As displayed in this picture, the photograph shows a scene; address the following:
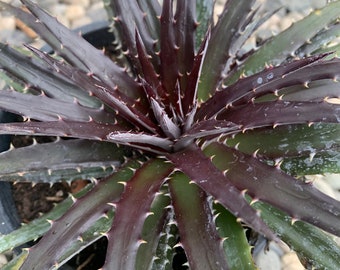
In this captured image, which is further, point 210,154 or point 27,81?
point 27,81

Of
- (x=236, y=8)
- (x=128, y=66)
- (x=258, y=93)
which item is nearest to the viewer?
(x=258, y=93)

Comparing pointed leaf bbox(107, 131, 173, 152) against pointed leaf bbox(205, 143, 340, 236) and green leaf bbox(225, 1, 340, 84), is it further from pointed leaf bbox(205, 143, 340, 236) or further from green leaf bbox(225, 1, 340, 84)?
green leaf bbox(225, 1, 340, 84)

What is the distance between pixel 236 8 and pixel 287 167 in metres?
0.32

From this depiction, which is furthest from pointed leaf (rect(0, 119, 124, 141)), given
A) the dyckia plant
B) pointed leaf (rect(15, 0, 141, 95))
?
pointed leaf (rect(15, 0, 141, 95))

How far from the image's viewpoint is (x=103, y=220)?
89cm

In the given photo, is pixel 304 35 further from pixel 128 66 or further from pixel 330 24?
pixel 128 66

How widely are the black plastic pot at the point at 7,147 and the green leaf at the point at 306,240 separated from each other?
444 millimetres

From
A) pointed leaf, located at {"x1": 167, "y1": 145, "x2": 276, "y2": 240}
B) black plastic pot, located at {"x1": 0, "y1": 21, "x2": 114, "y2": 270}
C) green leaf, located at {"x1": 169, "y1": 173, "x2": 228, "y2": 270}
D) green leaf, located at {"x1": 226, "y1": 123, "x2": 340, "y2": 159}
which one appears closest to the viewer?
pointed leaf, located at {"x1": 167, "y1": 145, "x2": 276, "y2": 240}

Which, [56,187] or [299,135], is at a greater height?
[56,187]

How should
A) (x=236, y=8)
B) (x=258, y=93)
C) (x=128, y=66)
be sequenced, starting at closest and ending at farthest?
(x=258, y=93)
(x=236, y=8)
(x=128, y=66)

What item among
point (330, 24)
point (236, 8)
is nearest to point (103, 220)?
point (236, 8)

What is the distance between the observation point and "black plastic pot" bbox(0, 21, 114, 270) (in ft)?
3.47

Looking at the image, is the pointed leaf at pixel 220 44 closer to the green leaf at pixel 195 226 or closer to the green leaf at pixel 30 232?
the green leaf at pixel 195 226

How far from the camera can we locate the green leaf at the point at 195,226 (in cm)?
72
